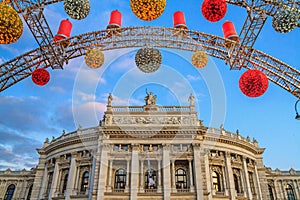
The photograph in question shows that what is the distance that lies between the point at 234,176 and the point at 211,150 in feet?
15.6

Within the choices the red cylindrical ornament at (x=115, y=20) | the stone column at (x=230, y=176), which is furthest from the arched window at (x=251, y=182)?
the red cylindrical ornament at (x=115, y=20)

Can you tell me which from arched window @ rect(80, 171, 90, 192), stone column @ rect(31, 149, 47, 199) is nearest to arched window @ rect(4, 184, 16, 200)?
stone column @ rect(31, 149, 47, 199)

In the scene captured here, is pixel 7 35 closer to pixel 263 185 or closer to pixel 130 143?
pixel 130 143

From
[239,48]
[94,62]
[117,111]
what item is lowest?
[94,62]

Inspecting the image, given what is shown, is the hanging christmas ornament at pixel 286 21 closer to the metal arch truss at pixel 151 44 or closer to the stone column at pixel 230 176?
the metal arch truss at pixel 151 44

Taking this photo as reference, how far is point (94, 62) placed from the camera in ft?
35.6

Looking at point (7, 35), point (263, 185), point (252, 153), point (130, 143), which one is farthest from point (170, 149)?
point (7, 35)

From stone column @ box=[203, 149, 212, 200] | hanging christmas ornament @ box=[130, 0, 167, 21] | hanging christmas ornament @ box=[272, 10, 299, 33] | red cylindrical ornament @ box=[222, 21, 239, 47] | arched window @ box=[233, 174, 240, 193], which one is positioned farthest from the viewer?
arched window @ box=[233, 174, 240, 193]

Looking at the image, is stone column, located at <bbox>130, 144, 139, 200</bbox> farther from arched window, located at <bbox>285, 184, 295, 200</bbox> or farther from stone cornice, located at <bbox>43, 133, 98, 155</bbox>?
arched window, located at <bbox>285, 184, 295, 200</bbox>

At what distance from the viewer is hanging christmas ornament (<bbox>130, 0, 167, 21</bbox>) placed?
302 inches

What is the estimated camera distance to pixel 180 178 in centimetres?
2442

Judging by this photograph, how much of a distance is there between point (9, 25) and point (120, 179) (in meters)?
20.1

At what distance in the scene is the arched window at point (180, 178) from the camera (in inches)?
941

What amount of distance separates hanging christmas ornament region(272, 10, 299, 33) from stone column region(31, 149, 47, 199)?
1174 inches
